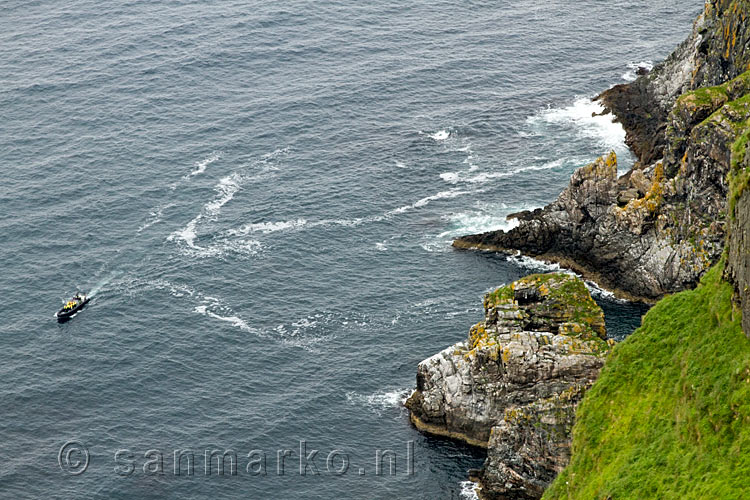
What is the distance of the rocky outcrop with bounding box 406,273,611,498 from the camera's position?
108 meters

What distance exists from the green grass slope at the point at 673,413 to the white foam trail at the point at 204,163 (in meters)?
103

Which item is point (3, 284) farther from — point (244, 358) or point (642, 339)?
point (642, 339)

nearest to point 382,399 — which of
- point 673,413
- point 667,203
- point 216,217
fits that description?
point 667,203

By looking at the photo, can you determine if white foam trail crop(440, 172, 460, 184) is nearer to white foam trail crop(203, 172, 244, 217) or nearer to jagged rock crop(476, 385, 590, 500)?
white foam trail crop(203, 172, 244, 217)

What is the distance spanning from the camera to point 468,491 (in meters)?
111

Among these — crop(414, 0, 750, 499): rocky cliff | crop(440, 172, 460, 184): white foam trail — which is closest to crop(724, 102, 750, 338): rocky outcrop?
crop(414, 0, 750, 499): rocky cliff

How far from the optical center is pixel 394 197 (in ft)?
555

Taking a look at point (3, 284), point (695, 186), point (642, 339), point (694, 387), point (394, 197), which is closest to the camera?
point (694, 387)

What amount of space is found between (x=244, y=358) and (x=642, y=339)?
60335mm

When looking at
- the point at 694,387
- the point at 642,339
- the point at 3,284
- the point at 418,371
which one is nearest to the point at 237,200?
the point at 3,284

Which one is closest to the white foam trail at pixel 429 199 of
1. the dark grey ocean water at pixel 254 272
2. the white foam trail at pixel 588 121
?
the dark grey ocean water at pixel 254 272

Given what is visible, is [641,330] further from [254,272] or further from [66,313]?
[66,313]

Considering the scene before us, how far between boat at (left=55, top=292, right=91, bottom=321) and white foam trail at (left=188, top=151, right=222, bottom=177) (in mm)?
36425

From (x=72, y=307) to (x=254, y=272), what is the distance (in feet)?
84.4
